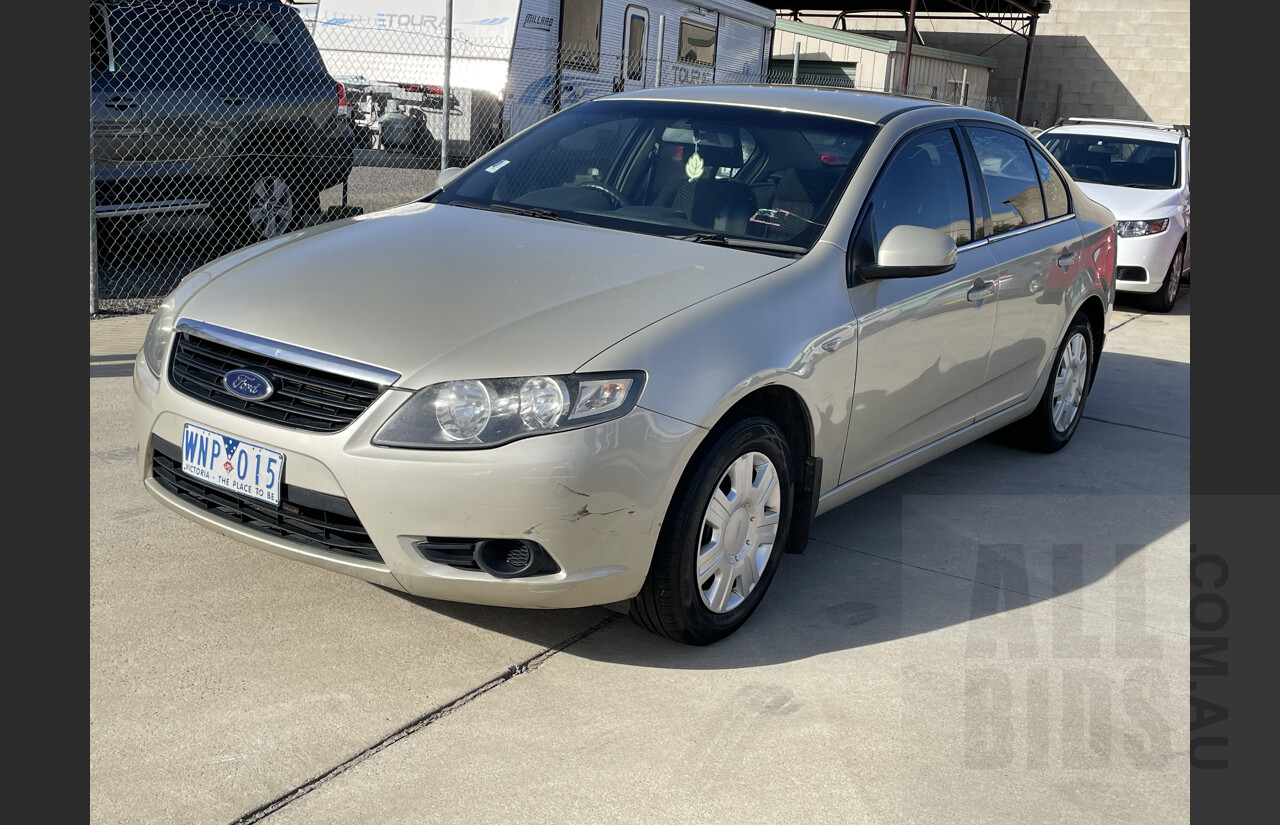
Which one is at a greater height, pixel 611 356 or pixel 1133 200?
pixel 1133 200

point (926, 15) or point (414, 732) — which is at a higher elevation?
point (926, 15)

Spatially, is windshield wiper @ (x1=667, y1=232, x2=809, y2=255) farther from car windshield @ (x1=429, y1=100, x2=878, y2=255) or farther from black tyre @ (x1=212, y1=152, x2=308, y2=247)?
black tyre @ (x1=212, y1=152, x2=308, y2=247)

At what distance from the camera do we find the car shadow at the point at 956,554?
373 centimetres

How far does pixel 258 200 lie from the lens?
9.31m

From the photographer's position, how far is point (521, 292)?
349cm

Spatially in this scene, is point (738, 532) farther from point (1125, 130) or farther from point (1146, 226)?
point (1125, 130)

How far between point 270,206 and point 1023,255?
6313 millimetres

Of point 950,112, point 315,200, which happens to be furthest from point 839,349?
point 315,200

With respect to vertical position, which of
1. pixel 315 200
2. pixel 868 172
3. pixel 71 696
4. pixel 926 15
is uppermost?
pixel 926 15

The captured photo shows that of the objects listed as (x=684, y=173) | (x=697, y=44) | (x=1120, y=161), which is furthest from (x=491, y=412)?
(x=697, y=44)

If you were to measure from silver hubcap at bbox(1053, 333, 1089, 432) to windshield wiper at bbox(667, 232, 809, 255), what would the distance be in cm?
236

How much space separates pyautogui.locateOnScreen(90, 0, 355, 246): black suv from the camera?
8.23 meters

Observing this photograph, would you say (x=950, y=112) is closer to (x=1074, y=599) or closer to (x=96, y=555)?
(x=1074, y=599)

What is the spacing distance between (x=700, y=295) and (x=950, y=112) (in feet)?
6.47
